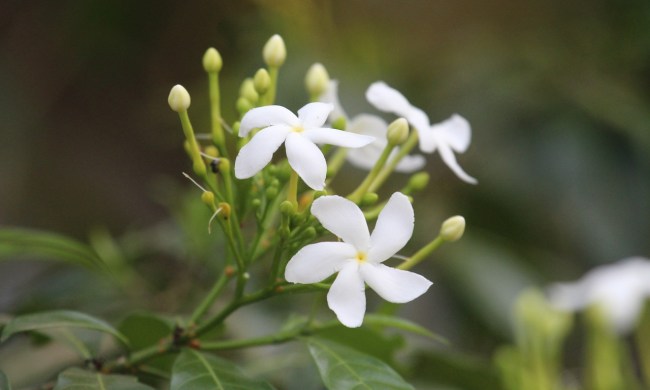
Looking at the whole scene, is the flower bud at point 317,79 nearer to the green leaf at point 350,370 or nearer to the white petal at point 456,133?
the white petal at point 456,133

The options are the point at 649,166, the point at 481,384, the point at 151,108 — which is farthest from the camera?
the point at 151,108

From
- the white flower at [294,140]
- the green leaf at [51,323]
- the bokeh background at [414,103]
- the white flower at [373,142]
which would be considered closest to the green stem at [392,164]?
the white flower at [373,142]

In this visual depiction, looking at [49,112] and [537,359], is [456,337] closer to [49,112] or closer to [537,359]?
[537,359]

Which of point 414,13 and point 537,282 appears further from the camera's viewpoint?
point 414,13

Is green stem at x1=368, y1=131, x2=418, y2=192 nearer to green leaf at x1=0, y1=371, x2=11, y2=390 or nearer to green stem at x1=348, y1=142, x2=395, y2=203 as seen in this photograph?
green stem at x1=348, y1=142, x2=395, y2=203

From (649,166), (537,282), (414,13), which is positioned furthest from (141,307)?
(414,13)

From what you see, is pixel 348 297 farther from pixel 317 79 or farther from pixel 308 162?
pixel 317 79

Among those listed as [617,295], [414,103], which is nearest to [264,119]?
[617,295]

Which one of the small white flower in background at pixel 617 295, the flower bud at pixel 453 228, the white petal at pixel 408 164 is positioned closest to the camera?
the flower bud at pixel 453 228
